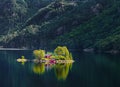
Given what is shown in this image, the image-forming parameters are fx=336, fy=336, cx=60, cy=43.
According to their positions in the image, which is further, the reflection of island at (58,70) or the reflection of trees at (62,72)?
the reflection of island at (58,70)

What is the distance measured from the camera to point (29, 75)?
132625 mm

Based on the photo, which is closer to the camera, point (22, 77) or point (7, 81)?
point (7, 81)

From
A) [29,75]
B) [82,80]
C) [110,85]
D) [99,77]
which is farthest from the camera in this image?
[29,75]

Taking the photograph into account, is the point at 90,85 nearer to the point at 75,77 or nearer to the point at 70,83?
the point at 70,83

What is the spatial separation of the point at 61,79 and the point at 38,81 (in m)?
8.47

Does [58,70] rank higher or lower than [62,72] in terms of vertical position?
lower

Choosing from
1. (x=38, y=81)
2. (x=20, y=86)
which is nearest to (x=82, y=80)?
(x=38, y=81)

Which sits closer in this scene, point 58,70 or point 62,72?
point 62,72

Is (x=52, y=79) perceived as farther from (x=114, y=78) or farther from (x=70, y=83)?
(x=114, y=78)

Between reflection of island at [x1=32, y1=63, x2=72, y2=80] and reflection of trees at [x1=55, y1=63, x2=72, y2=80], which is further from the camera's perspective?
reflection of island at [x1=32, y1=63, x2=72, y2=80]

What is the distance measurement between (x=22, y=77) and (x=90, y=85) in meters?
32.7

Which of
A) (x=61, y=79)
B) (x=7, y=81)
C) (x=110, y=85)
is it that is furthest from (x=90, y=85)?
(x=7, y=81)

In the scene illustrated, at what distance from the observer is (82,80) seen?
11525 centimetres

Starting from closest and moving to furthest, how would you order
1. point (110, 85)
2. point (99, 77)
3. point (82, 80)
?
point (110, 85)
point (82, 80)
point (99, 77)
